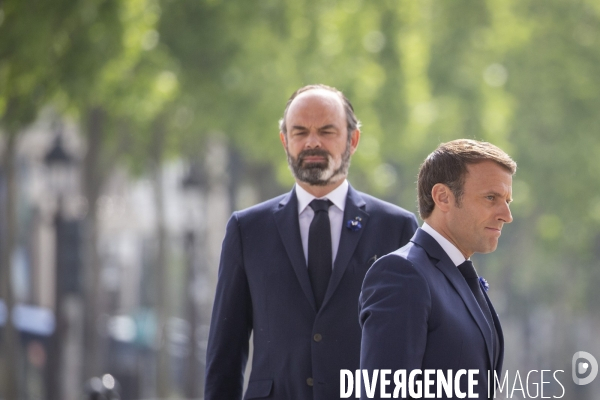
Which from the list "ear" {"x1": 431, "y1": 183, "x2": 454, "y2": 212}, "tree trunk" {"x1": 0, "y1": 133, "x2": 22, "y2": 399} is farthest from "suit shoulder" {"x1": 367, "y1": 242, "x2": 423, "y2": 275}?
"tree trunk" {"x1": 0, "y1": 133, "x2": 22, "y2": 399}

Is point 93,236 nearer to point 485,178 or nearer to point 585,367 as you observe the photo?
point 585,367

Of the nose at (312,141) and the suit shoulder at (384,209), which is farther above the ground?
the nose at (312,141)

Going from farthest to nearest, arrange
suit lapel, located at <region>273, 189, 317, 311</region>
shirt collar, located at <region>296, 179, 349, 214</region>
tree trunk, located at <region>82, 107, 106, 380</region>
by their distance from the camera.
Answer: tree trunk, located at <region>82, 107, 106, 380</region> → shirt collar, located at <region>296, 179, 349, 214</region> → suit lapel, located at <region>273, 189, 317, 311</region>

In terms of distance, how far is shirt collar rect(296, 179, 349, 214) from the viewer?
504 cm

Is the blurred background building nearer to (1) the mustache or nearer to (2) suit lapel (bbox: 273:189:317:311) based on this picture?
(2) suit lapel (bbox: 273:189:317:311)

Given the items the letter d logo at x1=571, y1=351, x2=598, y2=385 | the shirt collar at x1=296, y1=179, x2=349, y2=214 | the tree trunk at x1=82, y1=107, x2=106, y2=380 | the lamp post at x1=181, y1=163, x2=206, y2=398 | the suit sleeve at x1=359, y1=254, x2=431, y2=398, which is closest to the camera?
the suit sleeve at x1=359, y1=254, x2=431, y2=398

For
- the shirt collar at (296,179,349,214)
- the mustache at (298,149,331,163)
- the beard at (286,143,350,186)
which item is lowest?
the shirt collar at (296,179,349,214)

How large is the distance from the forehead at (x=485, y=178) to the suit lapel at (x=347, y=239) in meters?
1.24

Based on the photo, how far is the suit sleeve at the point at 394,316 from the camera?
3.35 metres

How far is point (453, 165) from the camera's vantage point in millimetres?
3668

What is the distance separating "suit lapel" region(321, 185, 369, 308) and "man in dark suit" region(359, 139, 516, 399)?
3.29 ft

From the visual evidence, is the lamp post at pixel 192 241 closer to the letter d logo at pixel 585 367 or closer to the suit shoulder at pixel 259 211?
the letter d logo at pixel 585 367

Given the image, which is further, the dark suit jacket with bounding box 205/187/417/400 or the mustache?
the mustache

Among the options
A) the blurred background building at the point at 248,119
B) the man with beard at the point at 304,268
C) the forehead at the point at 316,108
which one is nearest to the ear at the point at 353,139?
the man with beard at the point at 304,268
